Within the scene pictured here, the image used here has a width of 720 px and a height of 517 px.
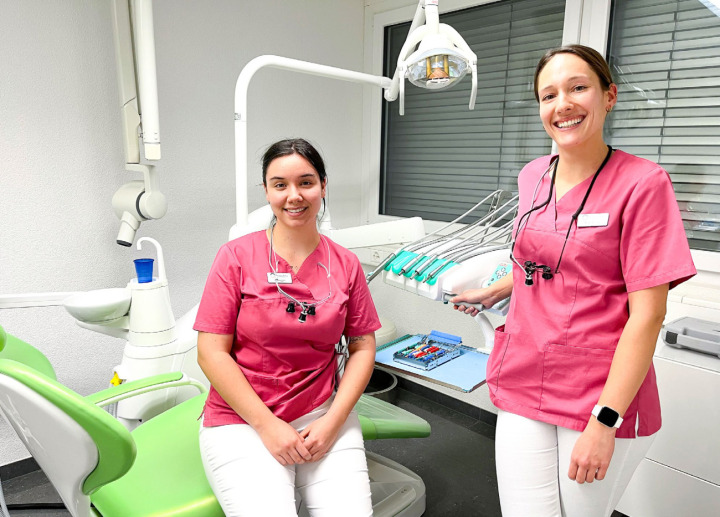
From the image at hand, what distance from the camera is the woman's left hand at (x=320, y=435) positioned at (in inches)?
47.6

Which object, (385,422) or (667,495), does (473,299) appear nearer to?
(385,422)

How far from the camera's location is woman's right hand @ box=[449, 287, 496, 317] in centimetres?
140

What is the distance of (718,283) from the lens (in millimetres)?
1917

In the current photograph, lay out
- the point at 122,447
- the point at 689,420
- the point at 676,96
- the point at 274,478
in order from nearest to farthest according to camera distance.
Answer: the point at 122,447
the point at 274,478
the point at 689,420
the point at 676,96

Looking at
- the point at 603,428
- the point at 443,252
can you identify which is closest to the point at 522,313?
the point at 603,428

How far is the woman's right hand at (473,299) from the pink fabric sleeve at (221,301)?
23.8 inches

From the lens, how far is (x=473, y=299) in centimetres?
142

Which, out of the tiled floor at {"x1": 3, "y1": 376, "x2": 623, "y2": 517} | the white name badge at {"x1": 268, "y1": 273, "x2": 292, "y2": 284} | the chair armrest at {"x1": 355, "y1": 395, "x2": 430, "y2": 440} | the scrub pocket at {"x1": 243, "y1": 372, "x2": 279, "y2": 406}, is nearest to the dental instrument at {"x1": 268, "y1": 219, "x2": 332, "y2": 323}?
the white name badge at {"x1": 268, "y1": 273, "x2": 292, "y2": 284}

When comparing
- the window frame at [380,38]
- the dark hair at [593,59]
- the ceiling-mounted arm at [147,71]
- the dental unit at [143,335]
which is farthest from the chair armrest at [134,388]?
the window frame at [380,38]

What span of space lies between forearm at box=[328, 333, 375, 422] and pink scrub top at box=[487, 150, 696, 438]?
0.36 meters

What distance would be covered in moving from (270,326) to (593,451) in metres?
0.75

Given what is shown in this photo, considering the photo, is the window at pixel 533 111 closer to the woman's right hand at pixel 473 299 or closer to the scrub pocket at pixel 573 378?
the woman's right hand at pixel 473 299

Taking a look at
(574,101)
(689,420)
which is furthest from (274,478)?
(689,420)

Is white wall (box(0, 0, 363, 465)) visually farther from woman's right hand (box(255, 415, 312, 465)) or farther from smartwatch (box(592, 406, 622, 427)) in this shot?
smartwatch (box(592, 406, 622, 427))
